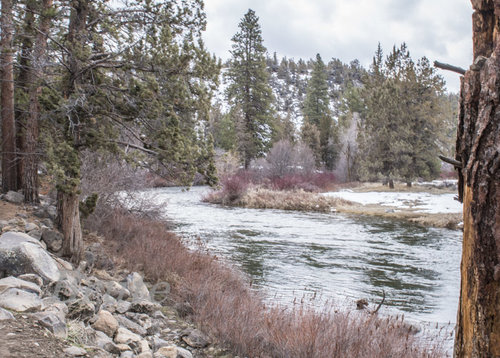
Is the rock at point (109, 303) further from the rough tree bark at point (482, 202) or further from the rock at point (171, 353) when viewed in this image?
the rough tree bark at point (482, 202)

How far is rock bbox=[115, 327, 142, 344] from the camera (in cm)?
401

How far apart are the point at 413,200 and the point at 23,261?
78.3ft

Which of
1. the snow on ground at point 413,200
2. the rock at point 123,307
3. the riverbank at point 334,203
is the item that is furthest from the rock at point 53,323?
the snow on ground at point 413,200

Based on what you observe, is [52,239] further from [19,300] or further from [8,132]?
[8,132]

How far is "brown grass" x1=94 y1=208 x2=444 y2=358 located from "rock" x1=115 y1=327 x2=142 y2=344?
1.03 metres

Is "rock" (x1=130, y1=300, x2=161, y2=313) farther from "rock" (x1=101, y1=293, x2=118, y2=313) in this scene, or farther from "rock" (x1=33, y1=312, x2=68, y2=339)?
"rock" (x1=33, y1=312, x2=68, y2=339)

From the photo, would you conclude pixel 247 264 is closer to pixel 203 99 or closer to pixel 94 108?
pixel 203 99

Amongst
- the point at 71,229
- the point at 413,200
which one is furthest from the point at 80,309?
the point at 413,200

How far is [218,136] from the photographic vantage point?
46531 mm

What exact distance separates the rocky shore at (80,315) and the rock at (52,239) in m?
0.54

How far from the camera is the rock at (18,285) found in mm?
3712

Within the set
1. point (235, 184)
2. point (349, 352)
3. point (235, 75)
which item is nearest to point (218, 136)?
point (235, 75)

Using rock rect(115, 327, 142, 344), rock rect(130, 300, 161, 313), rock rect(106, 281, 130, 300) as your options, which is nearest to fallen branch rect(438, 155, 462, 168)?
rock rect(115, 327, 142, 344)

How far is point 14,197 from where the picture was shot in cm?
938
